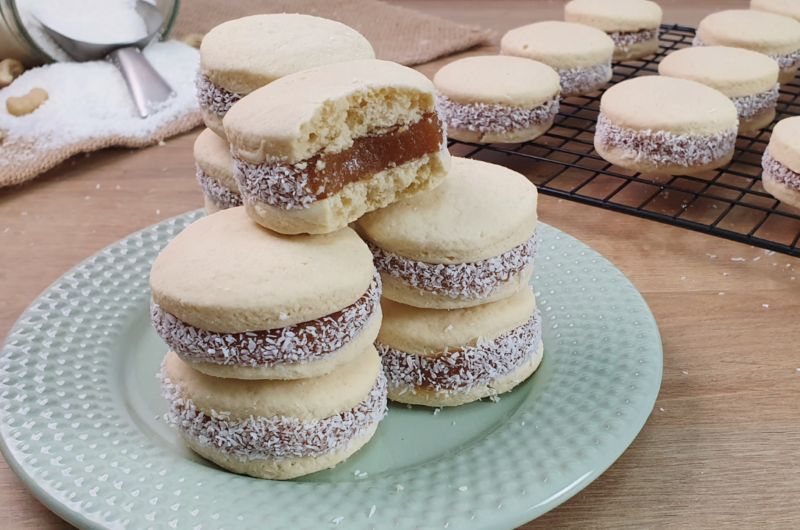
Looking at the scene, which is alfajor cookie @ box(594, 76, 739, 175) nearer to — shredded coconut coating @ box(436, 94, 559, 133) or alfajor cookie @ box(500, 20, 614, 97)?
shredded coconut coating @ box(436, 94, 559, 133)

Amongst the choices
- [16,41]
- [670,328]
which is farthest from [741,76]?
[16,41]

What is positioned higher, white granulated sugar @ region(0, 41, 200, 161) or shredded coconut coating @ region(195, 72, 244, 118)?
shredded coconut coating @ region(195, 72, 244, 118)

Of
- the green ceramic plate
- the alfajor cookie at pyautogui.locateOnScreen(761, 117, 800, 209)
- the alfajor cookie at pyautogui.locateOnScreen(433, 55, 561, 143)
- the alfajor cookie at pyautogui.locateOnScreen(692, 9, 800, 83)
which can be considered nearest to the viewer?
the green ceramic plate

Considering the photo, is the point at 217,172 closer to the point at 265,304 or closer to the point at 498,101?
the point at 265,304

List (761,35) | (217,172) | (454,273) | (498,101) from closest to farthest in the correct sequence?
(454,273) → (217,172) → (498,101) → (761,35)

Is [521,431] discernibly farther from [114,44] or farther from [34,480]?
[114,44]

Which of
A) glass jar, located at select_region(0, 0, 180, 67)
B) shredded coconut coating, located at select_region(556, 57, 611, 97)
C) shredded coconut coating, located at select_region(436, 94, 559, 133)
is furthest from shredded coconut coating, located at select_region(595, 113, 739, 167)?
glass jar, located at select_region(0, 0, 180, 67)

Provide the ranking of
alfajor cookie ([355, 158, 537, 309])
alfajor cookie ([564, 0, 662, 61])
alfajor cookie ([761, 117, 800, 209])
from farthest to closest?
alfajor cookie ([564, 0, 662, 61])
alfajor cookie ([761, 117, 800, 209])
alfajor cookie ([355, 158, 537, 309])
